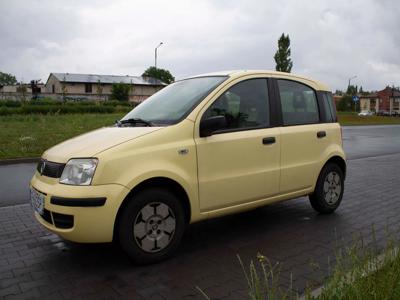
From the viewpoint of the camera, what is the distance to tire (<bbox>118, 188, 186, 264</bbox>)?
13.3ft

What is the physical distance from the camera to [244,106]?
16.7 ft

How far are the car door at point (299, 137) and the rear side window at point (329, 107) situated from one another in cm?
17

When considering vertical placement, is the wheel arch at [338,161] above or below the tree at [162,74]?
below

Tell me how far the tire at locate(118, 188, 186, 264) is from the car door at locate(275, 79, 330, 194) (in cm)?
161

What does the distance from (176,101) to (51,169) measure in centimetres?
152

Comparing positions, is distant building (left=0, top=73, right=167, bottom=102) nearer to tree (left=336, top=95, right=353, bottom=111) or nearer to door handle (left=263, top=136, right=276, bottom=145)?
tree (left=336, top=95, right=353, bottom=111)

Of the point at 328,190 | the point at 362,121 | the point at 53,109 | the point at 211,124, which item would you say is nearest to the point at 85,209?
the point at 211,124

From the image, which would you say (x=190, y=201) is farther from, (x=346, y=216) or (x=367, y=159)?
(x=367, y=159)

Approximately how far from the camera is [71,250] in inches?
186

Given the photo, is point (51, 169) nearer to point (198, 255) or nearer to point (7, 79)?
point (198, 255)

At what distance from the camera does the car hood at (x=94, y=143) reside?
4.09 metres

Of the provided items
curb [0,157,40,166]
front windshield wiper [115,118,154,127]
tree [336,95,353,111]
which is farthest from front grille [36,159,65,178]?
tree [336,95,353,111]

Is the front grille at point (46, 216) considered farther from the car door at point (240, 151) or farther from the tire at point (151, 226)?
the car door at point (240, 151)

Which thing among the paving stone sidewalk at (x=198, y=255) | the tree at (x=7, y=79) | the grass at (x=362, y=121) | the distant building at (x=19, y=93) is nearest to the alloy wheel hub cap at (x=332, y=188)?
the paving stone sidewalk at (x=198, y=255)
